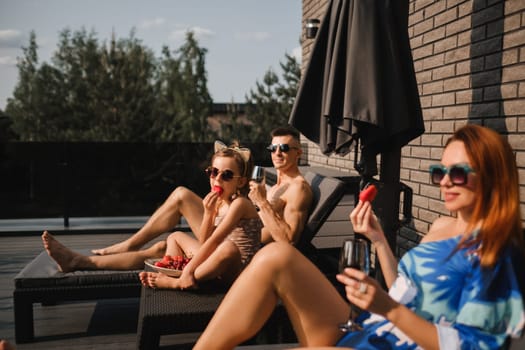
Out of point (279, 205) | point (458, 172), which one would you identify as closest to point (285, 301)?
point (458, 172)

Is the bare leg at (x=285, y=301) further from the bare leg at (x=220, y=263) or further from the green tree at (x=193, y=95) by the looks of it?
the green tree at (x=193, y=95)

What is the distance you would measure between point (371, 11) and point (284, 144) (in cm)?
151

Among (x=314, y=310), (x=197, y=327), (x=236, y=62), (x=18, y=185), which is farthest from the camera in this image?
(x=236, y=62)

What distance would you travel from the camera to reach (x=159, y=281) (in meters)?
3.07

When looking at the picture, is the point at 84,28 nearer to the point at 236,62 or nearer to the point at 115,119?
the point at 115,119

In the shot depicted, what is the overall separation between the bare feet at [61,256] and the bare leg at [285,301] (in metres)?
2.05

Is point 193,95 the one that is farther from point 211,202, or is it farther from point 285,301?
point 285,301

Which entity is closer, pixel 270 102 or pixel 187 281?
pixel 187 281

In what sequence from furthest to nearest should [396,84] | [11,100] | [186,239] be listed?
[11,100]
[186,239]
[396,84]

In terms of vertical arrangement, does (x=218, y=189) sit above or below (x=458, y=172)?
below

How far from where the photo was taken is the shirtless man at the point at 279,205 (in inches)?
156

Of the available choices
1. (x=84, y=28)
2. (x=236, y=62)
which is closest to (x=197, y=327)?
(x=84, y=28)

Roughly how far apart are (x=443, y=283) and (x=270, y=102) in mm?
39486

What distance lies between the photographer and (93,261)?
3.84 metres
